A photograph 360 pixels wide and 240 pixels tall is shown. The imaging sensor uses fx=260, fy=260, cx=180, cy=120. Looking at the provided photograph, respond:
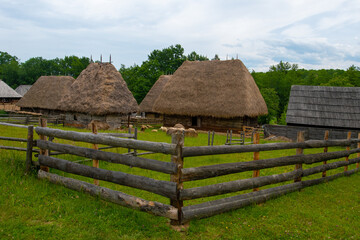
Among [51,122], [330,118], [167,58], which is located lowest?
[51,122]

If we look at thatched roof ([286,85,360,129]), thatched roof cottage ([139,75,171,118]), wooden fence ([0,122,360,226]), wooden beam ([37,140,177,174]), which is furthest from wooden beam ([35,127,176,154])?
thatched roof cottage ([139,75,171,118])

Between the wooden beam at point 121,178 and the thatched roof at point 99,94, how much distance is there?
17.3 metres

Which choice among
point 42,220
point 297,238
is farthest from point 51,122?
point 297,238

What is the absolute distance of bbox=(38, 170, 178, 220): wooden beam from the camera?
398 cm

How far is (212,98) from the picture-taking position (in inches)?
888

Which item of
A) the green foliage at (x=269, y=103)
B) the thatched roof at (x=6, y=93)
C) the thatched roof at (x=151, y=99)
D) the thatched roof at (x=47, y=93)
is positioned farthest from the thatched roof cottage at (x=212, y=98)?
the thatched roof at (x=6, y=93)

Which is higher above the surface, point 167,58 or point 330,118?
point 167,58

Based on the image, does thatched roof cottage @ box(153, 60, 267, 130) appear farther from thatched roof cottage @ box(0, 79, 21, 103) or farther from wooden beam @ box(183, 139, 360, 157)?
thatched roof cottage @ box(0, 79, 21, 103)

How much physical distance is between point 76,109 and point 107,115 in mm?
2915

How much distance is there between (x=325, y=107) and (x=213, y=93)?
8.74 metres

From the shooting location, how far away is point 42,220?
391cm

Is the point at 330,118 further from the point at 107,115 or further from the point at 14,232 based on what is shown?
the point at 14,232

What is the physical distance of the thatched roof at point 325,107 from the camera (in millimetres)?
18281

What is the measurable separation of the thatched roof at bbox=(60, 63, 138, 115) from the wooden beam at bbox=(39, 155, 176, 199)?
1731 cm
